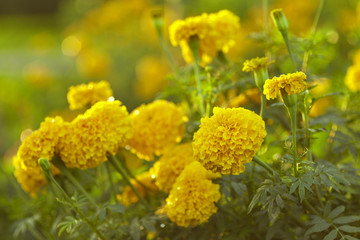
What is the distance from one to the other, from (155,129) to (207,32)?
393 mm

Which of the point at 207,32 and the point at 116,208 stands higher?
the point at 207,32

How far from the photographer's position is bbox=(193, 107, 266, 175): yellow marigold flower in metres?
1.20

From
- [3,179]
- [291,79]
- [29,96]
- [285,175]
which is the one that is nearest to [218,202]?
[285,175]

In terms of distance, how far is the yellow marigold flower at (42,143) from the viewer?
4.64 ft

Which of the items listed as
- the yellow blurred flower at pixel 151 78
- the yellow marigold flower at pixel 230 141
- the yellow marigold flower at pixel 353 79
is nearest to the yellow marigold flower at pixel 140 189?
the yellow marigold flower at pixel 230 141

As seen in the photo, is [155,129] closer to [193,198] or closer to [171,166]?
[171,166]

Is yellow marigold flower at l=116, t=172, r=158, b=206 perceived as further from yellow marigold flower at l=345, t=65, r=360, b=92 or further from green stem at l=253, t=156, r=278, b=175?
yellow marigold flower at l=345, t=65, r=360, b=92

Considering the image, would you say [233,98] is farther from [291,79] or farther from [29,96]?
[29,96]

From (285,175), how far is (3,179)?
2.58 m

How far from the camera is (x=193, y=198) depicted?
54.9 inches

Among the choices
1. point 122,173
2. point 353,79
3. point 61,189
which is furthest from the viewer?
point 353,79

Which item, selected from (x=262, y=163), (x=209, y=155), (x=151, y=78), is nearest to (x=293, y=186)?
(x=262, y=163)

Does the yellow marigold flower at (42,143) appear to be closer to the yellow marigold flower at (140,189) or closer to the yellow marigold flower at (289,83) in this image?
the yellow marigold flower at (140,189)

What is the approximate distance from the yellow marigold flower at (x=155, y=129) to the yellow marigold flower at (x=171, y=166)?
3.7 inches
